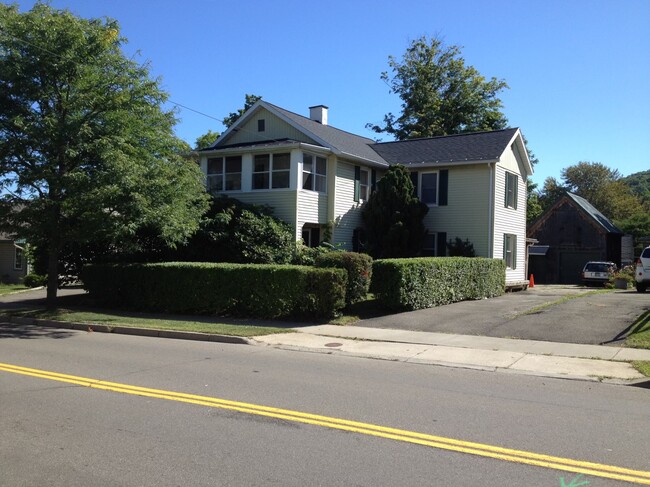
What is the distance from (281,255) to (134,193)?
19.9ft

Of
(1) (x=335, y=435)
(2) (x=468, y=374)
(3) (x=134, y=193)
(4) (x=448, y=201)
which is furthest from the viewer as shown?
(4) (x=448, y=201)

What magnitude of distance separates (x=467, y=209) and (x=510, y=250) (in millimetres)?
3965

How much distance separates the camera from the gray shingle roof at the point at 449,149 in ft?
77.4

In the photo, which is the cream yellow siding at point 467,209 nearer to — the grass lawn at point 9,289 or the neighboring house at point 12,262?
the grass lawn at point 9,289

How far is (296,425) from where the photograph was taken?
5754 mm

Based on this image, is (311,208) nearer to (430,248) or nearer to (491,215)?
(430,248)

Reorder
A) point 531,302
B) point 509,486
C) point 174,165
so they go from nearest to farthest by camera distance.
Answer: point 509,486, point 174,165, point 531,302

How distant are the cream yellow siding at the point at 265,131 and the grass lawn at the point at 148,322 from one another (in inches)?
414

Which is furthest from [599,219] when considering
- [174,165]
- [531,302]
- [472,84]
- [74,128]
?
[74,128]

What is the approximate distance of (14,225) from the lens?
15.4 meters

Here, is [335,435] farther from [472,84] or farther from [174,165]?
[472,84]

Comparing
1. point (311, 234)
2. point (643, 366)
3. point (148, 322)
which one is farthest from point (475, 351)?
point (311, 234)

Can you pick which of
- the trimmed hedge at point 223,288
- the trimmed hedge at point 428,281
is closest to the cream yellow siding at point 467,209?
the trimmed hedge at point 428,281

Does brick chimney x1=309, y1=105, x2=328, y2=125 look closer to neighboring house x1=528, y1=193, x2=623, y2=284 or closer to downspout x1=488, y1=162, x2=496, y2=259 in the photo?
downspout x1=488, y1=162, x2=496, y2=259
